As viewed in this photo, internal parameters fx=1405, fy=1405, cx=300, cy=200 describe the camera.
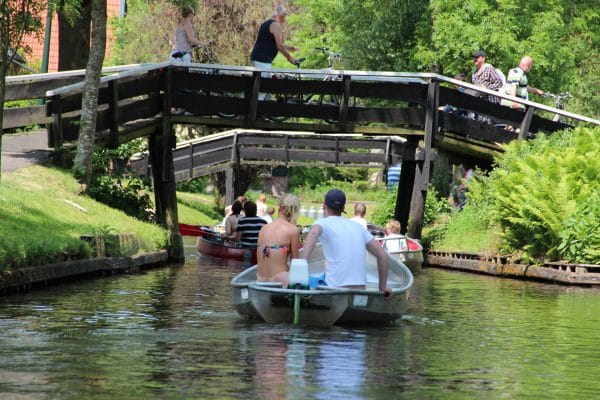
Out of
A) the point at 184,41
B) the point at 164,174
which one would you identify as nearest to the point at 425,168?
the point at 164,174

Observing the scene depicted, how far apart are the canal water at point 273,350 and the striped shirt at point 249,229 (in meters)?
9.25

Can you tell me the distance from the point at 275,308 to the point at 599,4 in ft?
100

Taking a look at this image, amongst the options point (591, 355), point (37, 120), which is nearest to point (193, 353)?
point (591, 355)

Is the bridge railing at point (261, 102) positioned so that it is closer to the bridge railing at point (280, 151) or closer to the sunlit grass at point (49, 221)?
the sunlit grass at point (49, 221)

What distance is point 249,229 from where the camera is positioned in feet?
99.8

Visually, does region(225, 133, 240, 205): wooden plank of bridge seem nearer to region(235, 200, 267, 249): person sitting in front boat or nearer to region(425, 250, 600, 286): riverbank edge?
region(235, 200, 267, 249): person sitting in front boat

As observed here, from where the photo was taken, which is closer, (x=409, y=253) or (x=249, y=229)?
(x=409, y=253)

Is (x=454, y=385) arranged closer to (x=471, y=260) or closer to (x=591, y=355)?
Result: (x=591, y=355)

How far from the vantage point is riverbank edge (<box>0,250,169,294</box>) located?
18.2 metres

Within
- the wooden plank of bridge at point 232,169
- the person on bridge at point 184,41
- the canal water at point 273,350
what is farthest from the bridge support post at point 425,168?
the wooden plank of bridge at point 232,169

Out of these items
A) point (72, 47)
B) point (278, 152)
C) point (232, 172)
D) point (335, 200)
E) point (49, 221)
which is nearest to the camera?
point (335, 200)

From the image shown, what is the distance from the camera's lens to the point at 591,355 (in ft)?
47.5

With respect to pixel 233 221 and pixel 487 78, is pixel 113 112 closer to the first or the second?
pixel 233 221

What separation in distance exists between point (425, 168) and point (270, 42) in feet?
15.8
